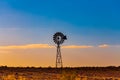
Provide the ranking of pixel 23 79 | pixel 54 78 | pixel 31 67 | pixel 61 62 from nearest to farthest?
1. pixel 23 79
2. pixel 54 78
3. pixel 31 67
4. pixel 61 62

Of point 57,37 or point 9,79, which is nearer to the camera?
point 9,79

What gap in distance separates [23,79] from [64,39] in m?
23.8

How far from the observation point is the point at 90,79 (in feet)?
123

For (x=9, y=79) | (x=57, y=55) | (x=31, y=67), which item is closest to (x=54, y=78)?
(x=9, y=79)

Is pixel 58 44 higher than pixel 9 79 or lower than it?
higher

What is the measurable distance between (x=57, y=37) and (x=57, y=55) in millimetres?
2297

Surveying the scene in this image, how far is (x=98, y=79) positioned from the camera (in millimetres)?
38000

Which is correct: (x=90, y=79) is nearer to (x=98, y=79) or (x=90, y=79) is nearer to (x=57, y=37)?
(x=98, y=79)

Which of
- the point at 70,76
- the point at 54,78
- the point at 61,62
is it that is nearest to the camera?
the point at 70,76

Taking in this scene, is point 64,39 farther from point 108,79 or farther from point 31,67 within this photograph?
point 108,79

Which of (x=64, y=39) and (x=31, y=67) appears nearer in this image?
(x=31, y=67)

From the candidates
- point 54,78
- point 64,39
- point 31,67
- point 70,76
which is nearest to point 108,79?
point 54,78

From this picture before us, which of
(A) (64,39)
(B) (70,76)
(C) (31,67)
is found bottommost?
(B) (70,76)

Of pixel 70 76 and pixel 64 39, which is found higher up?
pixel 64 39
